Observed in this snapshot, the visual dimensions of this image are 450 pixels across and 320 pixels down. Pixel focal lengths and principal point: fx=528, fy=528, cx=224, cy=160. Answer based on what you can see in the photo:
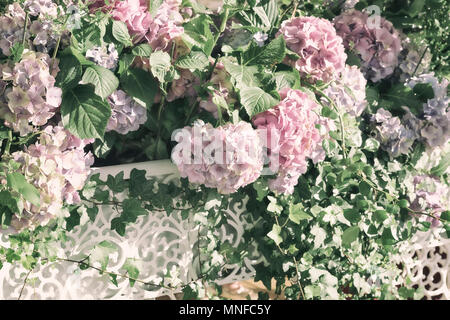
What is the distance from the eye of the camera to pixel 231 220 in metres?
1.44

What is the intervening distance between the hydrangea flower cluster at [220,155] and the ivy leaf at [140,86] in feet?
0.37

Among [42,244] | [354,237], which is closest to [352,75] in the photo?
[354,237]

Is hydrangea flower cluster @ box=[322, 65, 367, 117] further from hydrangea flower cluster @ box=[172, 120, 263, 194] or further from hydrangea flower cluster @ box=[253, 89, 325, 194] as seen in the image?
hydrangea flower cluster @ box=[172, 120, 263, 194]

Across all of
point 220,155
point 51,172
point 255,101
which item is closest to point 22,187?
point 51,172

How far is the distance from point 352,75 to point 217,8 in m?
0.41

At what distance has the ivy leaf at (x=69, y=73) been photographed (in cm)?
113

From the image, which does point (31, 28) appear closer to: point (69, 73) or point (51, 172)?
point (69, 73)

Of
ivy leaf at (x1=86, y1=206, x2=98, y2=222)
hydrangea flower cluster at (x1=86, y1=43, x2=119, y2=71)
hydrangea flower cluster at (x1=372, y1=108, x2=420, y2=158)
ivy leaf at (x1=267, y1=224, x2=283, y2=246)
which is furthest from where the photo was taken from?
hydrangea flower cluster at (x1=372, y1=108, x2=420, y2=158)

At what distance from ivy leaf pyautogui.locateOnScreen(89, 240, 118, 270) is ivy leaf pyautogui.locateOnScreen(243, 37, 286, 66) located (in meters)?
0.55

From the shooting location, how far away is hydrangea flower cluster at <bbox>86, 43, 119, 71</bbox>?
1.15 m

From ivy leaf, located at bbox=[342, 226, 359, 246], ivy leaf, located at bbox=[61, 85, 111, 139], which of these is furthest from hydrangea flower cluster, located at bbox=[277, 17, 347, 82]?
ivy leaf, located at bbox=[61, 85, 111, 139]

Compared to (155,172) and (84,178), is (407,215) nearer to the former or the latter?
(155,172)

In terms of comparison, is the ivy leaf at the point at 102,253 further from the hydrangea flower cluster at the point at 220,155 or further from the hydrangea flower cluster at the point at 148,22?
the hydrangea flower cluster at the point at 148,22

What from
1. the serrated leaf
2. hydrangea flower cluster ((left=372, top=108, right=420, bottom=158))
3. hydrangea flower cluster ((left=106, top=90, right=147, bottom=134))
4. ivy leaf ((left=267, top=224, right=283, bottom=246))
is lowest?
ivy leaf ((left=267, top=224, right=283, bottom=246))
